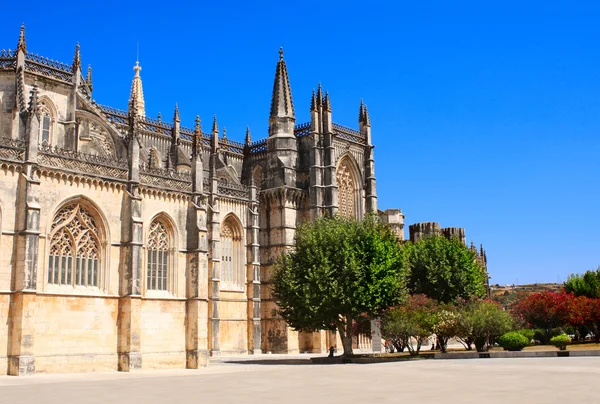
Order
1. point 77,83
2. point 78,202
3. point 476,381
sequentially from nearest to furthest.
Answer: point 476,381
point 78,202
point 77,83

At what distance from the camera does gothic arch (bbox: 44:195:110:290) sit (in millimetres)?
29516

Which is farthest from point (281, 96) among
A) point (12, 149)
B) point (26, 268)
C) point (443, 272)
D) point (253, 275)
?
point (26, 268)

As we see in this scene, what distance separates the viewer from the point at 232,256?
4881 cm

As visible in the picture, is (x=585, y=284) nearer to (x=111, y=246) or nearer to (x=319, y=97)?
(x=319, y=97)

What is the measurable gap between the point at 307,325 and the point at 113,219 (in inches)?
512

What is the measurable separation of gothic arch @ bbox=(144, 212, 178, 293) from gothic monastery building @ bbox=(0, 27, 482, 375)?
54 mm

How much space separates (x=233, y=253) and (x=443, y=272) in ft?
52.5

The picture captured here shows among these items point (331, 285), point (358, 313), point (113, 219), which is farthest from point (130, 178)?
point (358, 313)

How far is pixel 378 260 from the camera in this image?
37938 millimetres

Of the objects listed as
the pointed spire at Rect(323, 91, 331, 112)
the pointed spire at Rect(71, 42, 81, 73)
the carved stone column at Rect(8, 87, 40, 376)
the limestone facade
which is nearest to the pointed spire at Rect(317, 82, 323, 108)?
the pointed spire at Rect(323, 91, 331, 112)

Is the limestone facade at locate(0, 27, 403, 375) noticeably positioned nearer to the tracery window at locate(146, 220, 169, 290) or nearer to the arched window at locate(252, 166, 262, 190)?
the tracery window at locate(146, 220, 169, 290)

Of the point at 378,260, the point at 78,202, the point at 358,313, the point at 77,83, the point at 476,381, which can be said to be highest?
the point at 77,83

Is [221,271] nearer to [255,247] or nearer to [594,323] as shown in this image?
[255,247]

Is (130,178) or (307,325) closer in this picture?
(130,178)
